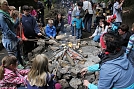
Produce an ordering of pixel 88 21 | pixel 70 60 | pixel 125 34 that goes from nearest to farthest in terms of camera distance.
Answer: pixel 125 34 → pixel 70 60 → pixel 88 21

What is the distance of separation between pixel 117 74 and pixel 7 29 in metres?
3.17

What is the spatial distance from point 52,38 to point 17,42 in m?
2.18

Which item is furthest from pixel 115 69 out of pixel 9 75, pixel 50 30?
pixel 50 30

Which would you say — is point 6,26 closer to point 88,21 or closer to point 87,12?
point 87,12

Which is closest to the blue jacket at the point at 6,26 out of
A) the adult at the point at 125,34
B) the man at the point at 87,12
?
the adult at the point at 125,34

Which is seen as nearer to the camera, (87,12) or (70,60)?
(70,60)

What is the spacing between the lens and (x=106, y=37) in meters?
2.88

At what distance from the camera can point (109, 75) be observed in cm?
271

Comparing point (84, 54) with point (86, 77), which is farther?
point (84, 54)

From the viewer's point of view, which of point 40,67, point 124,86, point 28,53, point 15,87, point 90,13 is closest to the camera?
point 124,86

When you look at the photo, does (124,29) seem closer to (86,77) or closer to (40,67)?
(86,77)

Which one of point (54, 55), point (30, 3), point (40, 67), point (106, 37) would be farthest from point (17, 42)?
point (30, 3)

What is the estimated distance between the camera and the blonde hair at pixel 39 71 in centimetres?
328

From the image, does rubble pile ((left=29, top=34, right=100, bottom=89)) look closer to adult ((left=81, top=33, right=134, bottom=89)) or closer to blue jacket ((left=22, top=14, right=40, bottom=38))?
blue jacket ((left=22, top=14, right=40, bottom=38))
